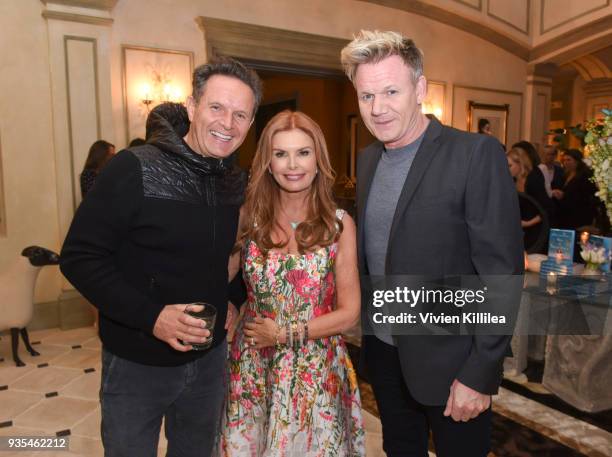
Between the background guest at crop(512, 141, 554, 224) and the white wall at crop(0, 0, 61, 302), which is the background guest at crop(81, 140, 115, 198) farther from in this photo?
the background guest at crop(512, 141, 554, 224)

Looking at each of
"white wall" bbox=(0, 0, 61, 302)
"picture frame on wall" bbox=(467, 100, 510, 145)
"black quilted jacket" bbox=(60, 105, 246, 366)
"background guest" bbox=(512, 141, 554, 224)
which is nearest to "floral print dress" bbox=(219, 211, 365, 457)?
"black quilted jacket" bbox=(60, 105, 246, 366)

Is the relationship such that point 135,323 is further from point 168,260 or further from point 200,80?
point 200,80

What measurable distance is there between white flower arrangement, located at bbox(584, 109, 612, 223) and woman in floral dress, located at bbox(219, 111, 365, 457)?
4.98 ft

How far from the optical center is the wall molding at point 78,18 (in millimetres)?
4848

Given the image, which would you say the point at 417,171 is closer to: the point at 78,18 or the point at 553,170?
the point at 78,18

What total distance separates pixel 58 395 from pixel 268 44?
15.0 feet

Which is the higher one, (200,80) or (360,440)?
(200,80)

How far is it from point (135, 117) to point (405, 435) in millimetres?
4723

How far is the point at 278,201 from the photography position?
6.66 feet

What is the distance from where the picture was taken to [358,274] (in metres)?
1.92

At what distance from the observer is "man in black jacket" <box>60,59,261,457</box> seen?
1434 mm

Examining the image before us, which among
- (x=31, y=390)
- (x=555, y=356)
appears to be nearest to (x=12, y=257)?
(x=31, y=390)

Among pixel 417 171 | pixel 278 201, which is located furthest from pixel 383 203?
pixel 278 201

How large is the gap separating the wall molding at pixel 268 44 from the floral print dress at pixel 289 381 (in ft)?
15.2
